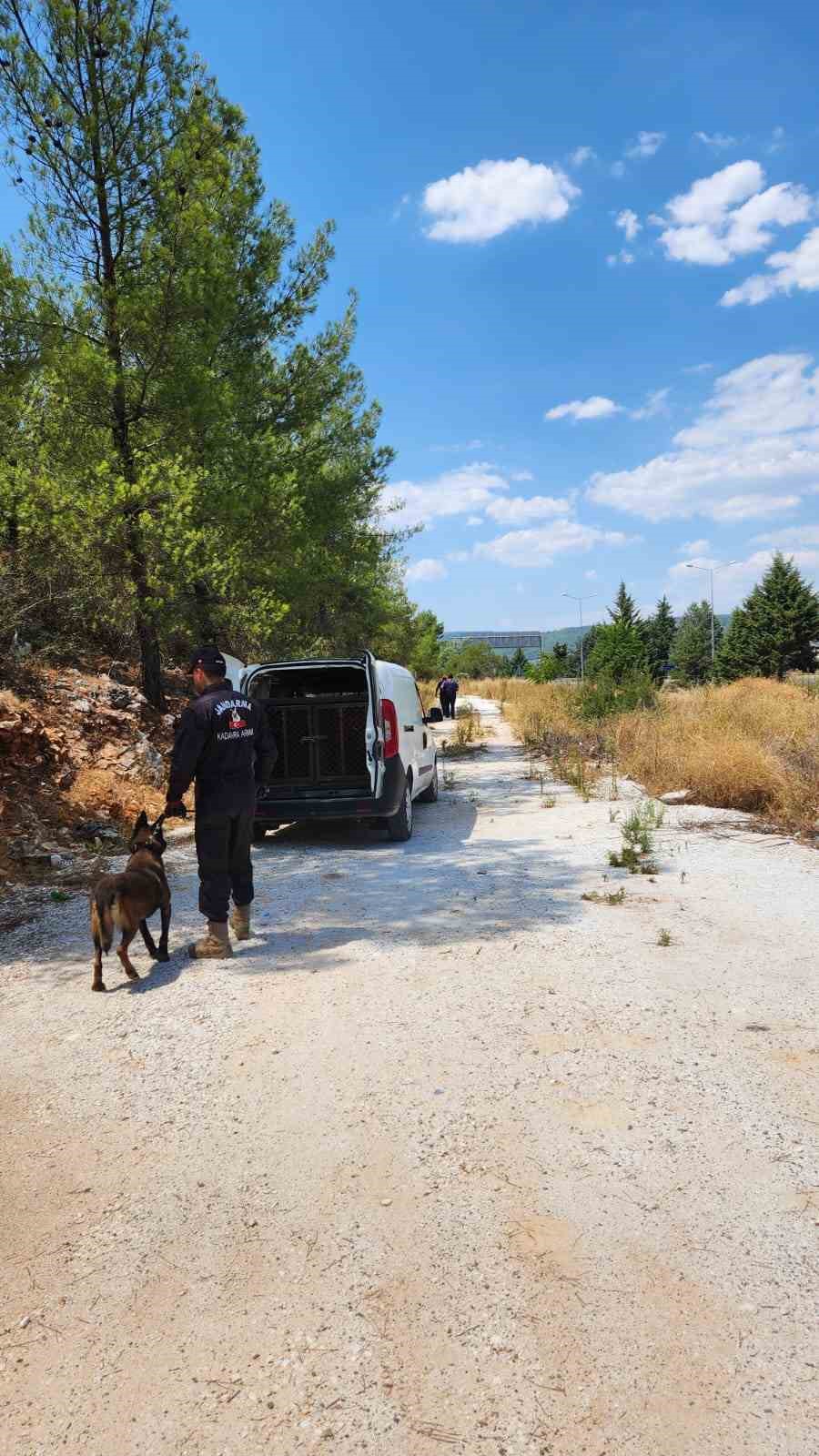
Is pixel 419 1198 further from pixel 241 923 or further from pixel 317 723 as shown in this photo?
pixel 317 723

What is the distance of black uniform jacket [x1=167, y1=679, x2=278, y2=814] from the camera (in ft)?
16.5

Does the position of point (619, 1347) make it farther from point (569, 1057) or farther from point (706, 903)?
point (706, 903)

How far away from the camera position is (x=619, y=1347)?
2025 mm

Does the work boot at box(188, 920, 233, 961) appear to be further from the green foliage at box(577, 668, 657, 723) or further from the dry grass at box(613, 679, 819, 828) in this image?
the green foliage at box(577, 668, 657, 723)

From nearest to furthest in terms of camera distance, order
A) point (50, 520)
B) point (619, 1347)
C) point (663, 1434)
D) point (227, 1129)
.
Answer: point (663, 1434) < point (619, 1347) < point (227, 1129) < point (50, 520)

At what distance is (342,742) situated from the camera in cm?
892

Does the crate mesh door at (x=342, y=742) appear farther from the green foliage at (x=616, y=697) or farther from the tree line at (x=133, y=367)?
the green foliage at (x=616, y=697)

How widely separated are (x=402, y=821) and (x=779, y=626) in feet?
174

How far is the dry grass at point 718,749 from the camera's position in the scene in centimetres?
909

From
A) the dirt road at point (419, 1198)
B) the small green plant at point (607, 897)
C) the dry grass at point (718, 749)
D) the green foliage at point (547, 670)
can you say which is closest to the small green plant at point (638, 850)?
the small green plant at point (607, 897)

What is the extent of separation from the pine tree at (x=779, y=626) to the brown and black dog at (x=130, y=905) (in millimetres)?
53574

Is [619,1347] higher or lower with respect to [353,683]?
lower

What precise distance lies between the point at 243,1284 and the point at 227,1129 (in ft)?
2.80

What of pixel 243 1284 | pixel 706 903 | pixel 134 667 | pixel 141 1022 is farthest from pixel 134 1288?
pixel 134 667
